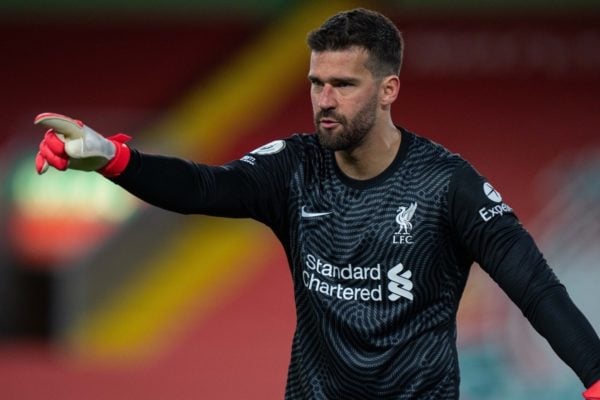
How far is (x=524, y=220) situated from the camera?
311 inches

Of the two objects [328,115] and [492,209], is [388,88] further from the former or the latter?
[492,209]

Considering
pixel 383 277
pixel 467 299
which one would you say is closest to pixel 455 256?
pixel 383 277

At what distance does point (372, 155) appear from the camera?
13.5 feet

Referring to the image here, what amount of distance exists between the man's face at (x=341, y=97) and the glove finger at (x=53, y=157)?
718mm

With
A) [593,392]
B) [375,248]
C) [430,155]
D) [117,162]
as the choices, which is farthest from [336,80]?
[593,392]

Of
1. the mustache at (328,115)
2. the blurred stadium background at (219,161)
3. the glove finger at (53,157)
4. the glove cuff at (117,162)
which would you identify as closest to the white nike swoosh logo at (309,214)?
the mustache at (328,115)

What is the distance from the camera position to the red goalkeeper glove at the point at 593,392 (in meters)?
3.63

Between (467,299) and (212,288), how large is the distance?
4.57 ft

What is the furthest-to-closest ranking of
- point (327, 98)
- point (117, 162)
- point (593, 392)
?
point (327, 98) → point (117, 162) → point (593, 392)

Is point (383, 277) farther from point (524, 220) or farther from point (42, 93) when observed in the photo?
point (42, 93)

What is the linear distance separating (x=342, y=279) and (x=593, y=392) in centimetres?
79

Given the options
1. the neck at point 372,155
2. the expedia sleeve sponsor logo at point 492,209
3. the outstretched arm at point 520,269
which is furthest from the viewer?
the neck at point 372,155

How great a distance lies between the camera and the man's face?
13.1 feet

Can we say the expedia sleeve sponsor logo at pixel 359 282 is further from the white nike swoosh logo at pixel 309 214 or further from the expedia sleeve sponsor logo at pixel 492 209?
the expedia sleeve sponsor logo at pixel 492 209
